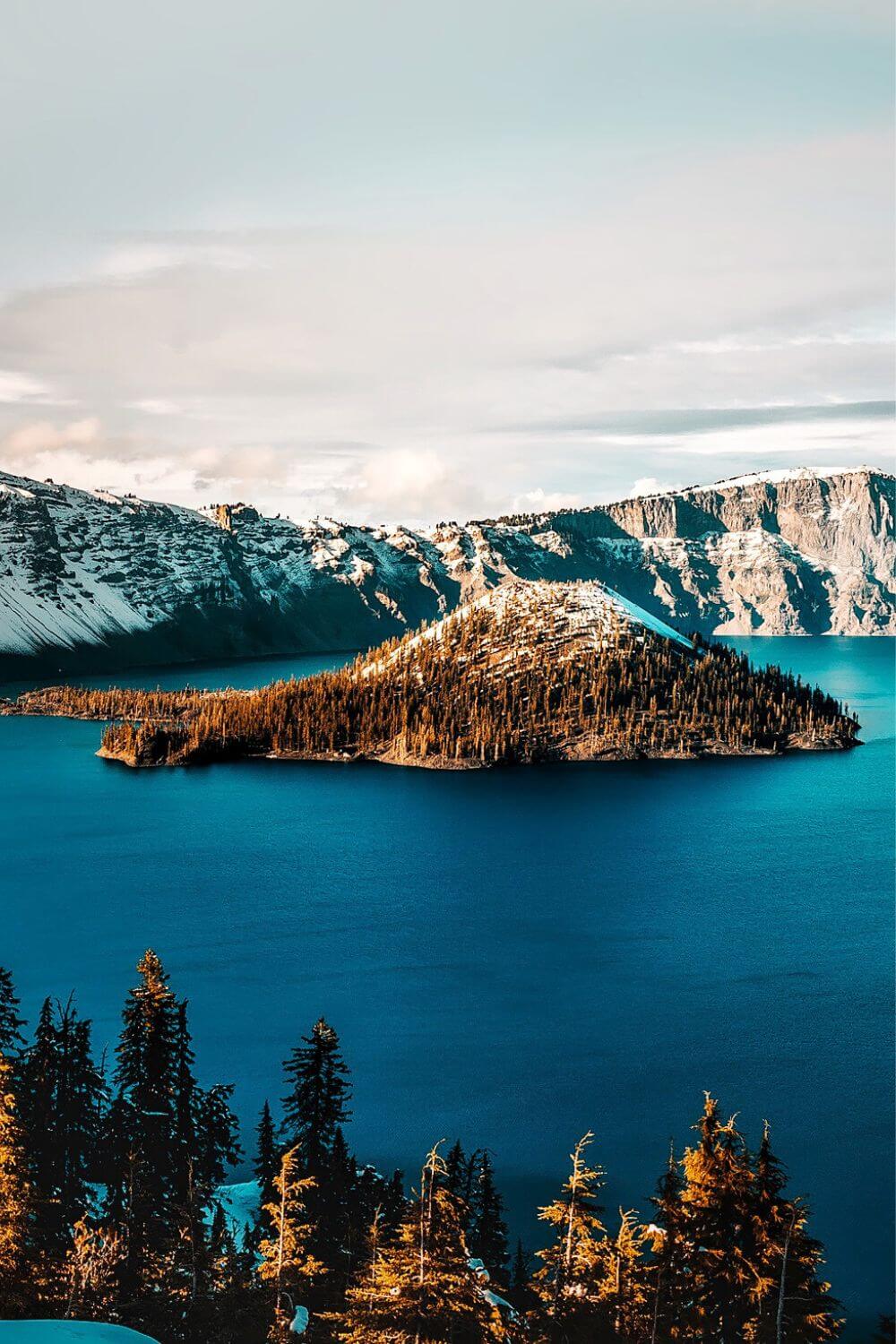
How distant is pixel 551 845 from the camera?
13900 centimetres

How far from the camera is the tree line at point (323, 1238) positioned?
110 feet

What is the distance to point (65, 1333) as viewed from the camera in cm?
2572

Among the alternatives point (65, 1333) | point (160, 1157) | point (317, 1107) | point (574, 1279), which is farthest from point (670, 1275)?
point (160, 1157)

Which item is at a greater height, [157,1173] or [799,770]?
[799,770]

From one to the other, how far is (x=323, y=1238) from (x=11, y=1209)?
13704 millimetres

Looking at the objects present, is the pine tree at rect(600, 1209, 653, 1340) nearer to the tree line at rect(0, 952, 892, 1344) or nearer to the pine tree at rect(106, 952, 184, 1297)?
the tree line at rect(0, 952, 892, 1344)

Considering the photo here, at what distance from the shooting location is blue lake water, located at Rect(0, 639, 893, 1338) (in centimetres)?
6431

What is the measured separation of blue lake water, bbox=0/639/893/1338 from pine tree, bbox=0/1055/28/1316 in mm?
23847

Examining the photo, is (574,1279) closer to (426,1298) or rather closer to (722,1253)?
(722,1253)

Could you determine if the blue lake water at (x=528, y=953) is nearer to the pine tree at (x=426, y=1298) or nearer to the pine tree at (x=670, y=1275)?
the pine tree at (x=670, y=1275)

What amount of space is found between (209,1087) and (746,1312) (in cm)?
4234

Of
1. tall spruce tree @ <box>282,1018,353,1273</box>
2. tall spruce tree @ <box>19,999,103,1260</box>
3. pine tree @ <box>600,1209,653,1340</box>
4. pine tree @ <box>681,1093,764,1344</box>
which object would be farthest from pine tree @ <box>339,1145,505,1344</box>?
tall spruce tree @ <box>19,999,103,1260</box>

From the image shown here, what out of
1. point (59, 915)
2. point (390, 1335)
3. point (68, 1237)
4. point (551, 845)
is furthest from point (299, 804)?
point (390, 1335)

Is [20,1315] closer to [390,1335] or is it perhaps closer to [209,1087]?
[390,1335]
